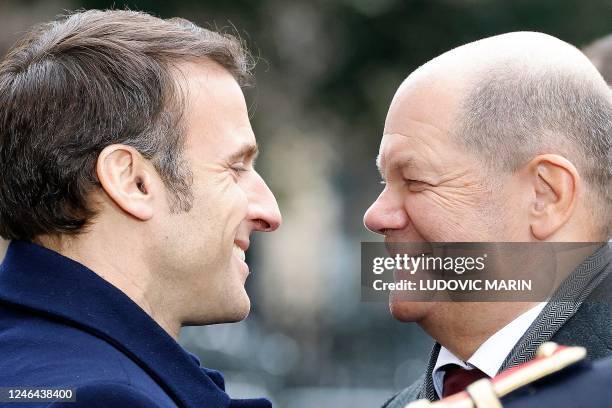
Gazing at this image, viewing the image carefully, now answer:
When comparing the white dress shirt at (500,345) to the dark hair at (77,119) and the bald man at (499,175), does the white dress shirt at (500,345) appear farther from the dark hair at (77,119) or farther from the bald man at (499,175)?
the dark hair at (77,119)

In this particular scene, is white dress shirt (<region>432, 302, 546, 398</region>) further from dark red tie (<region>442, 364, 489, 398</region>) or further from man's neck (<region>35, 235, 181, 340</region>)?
man's neck (<region>35, 235, 181, 340</region>)

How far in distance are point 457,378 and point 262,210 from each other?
769 millimetres

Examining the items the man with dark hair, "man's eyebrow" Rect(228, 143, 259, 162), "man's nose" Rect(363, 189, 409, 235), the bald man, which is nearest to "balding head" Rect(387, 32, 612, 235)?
the bald man

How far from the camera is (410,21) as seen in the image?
976 centimetres

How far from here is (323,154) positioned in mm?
12164

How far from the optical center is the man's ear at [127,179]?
9.96ft

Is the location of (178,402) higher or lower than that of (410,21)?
lower

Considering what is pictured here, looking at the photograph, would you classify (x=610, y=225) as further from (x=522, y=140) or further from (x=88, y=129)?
(x=88, y=129)

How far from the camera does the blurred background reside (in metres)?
9.25

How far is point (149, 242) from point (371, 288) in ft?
3.82

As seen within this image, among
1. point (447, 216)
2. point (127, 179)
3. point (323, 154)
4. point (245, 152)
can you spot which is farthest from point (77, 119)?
point (323, 154)

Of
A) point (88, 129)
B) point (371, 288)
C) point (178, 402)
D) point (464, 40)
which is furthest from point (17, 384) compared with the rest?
point (464, 40)

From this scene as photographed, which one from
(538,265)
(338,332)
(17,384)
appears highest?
(338,332)

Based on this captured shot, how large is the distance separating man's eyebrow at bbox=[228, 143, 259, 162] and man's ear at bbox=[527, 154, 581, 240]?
0.81 metres
